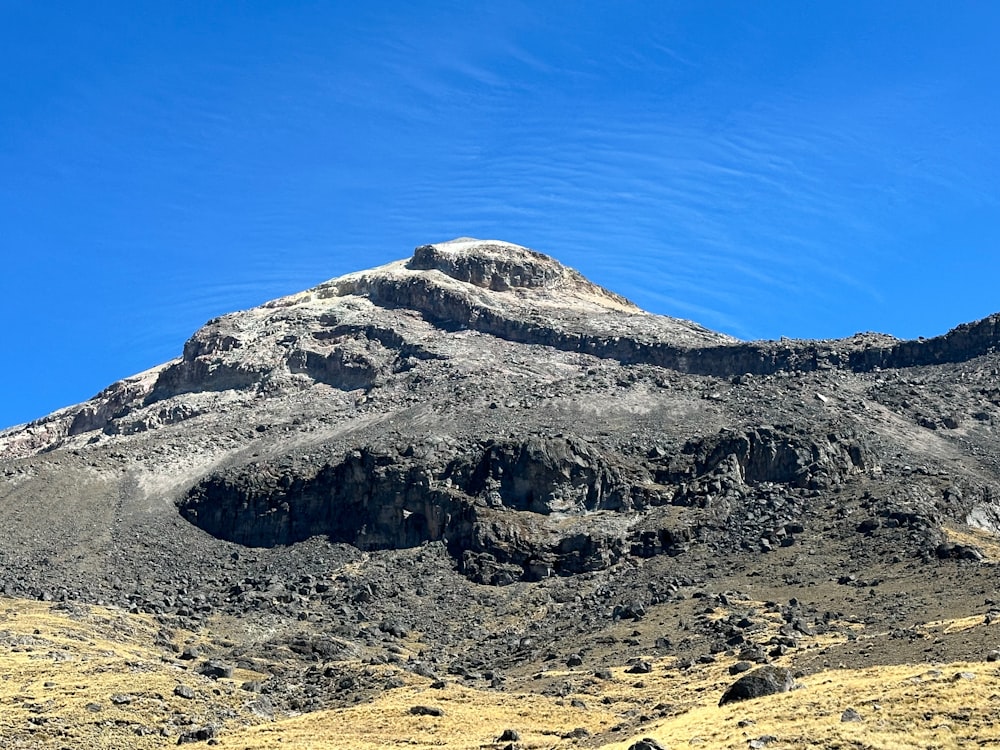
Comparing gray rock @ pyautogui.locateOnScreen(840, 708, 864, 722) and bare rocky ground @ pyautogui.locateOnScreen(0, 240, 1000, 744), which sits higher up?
bare rocky ground @ pyautogui.locateOnScreen(0, 240, 1000, 744)

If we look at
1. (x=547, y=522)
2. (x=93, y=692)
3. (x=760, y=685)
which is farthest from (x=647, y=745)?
(x=547, y=522)

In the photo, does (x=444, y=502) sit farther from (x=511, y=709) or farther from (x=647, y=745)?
(x=647, y=745)

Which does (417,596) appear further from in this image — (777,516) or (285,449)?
(285,449)

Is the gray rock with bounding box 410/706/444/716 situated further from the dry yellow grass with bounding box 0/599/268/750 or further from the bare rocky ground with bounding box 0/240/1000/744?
the dry yellow grass with bounding box 0/599/268/750

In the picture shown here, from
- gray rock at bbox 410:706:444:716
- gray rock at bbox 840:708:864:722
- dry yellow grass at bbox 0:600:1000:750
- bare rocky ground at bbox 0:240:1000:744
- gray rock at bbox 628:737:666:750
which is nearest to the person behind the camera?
gray rock at bbox 628:737:666:750

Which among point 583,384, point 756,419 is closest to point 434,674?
point 756,419

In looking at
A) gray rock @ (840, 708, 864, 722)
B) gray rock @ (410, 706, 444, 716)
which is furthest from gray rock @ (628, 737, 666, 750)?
gray rock @ (410, 706, 444, 716)

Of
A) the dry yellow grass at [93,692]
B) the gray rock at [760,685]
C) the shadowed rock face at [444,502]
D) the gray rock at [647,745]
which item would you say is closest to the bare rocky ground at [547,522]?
the shadowed rock face at [444,502]

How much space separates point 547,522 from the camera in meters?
133

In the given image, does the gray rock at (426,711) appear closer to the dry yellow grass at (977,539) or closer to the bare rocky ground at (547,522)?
the bare rocky ground at (547,522)

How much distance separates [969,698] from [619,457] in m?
89.9

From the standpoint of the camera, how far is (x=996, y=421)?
15775cm

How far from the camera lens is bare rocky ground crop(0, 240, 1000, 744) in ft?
319

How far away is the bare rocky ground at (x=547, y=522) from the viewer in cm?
9731
